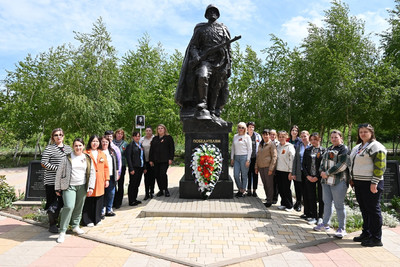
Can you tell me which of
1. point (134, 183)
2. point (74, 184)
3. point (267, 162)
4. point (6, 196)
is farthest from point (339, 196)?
point (6, 196)

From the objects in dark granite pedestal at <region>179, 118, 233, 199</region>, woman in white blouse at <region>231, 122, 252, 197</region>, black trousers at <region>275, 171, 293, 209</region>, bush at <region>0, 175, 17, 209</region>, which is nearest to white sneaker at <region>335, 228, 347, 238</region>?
black trousers at <region>275, 171, 293, 209</region>

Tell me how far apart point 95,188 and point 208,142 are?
268 centimetres

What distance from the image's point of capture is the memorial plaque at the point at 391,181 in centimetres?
679

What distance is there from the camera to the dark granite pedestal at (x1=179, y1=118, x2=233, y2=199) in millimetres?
6453

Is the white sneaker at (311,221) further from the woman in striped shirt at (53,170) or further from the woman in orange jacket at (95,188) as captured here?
the woman in striped shirt at (53,170)

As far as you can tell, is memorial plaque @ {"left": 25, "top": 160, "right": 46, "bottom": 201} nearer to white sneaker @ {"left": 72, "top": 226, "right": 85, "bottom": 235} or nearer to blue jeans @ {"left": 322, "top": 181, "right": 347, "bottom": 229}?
white sneaker @ {"left": 72, "top": 226, "right": 85, "bottom": 235}

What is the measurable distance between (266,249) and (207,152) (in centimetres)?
280

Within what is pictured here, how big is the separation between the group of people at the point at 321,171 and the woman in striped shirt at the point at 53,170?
12.8 ft

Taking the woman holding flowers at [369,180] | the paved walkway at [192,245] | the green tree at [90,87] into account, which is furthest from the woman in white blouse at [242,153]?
the green tree at [90,87]

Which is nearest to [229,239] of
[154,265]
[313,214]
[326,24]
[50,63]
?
[154,265]

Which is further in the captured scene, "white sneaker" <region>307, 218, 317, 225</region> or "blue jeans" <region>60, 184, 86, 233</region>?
"white sneaker" <region>307, 218, 317, 225</region>

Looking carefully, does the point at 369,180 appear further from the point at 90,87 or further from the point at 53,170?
the point at 90,87

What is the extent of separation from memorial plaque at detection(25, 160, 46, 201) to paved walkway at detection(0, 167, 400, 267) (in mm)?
1536

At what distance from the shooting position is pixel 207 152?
6.32m
